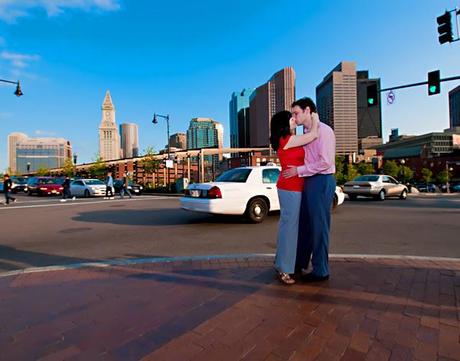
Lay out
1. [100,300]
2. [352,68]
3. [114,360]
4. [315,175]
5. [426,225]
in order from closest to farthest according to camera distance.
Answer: [114,360]
[100,300]
[315,175]
[426,225]
[352,68]

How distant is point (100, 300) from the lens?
3.10m

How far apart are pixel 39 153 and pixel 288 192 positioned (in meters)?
141

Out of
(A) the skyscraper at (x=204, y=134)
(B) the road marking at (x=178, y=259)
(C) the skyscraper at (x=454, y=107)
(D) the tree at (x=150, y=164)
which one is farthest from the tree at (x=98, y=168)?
(C) the skyscraper at (x=454, y=107)

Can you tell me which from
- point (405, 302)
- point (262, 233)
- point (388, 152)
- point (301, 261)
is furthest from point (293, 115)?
point (388, 152)

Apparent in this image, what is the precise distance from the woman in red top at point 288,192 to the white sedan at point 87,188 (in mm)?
21661

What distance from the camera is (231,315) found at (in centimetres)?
266

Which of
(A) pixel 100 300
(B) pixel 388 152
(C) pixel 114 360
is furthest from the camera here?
(B) pixel 388 152

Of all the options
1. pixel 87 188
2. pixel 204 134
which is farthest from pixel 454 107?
pixel 87 188

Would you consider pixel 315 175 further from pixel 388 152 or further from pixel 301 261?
pixel 388 152

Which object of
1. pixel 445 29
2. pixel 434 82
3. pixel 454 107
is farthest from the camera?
pixel 454 107

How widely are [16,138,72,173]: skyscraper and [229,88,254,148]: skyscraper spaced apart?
67.1 metres

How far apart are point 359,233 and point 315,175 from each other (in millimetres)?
4019

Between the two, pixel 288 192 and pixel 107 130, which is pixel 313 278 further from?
pixel 107 130

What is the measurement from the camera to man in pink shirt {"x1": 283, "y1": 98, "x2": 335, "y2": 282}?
10.7ft
